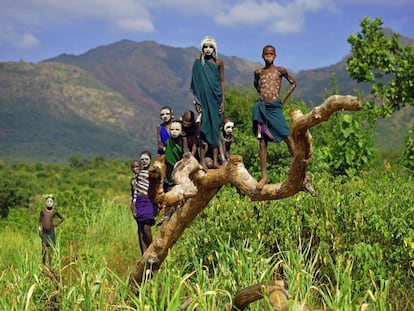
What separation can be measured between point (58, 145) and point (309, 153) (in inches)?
6665

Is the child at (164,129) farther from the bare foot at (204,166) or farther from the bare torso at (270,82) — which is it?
the bare torso at (270,82)

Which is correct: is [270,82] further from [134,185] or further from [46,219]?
[46,219]

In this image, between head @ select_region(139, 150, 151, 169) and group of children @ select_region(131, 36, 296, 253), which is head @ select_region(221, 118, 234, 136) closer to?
group of children @ select_region(131, 36, 296, 253)

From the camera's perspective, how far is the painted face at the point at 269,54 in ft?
19.7

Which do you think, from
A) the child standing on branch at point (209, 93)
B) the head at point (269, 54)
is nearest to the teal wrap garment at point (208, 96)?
the child standing on branch at point (209, 93)

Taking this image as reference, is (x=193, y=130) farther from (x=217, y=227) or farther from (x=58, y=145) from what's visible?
(x=58, y=145)

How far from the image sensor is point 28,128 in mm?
179875

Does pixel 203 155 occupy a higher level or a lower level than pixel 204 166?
higher

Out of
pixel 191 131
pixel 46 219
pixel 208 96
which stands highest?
pixel 208 96

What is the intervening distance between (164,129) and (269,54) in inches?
66.4

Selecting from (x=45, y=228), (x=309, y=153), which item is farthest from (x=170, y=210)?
(x=45, y=228)

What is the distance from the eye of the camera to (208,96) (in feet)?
20.7

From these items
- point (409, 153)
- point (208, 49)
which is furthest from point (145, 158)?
point (409, 153)

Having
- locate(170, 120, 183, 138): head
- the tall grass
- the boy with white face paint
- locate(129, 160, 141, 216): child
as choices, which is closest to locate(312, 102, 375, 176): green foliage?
the tall grass
